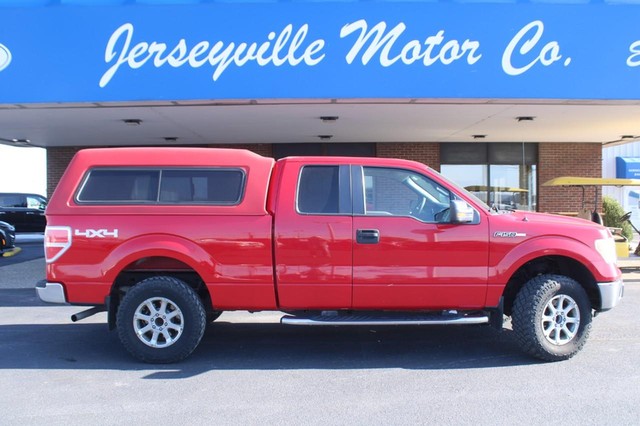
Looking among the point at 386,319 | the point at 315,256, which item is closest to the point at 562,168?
the point at 386,319

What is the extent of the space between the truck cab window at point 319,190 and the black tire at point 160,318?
146 cm

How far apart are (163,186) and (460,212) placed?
299 centimetres

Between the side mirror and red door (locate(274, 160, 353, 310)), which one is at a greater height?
the side mirror

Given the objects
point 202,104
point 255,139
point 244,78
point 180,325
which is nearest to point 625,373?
point 180,325

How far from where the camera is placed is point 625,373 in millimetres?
5020

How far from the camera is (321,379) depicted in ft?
16.2

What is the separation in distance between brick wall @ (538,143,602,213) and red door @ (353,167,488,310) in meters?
10.6

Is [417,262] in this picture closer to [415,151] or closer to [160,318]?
[160,318]

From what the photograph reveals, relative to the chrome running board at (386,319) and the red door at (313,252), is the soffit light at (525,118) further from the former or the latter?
the red door at (313,252)

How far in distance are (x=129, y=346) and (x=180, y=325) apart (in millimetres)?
537

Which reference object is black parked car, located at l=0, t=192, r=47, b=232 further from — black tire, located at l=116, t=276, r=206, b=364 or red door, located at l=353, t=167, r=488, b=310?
red door, located at l=353, t=167, r=488, b=310

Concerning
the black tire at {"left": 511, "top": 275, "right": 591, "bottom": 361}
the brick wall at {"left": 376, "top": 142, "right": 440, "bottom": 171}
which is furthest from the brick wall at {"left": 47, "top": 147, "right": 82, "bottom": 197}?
the black tire at {"left": 511, "top": 275, "right": 591, "bottom": 361}

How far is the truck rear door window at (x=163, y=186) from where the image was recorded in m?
5.46

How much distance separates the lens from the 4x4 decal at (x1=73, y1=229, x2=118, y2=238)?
532 cm
